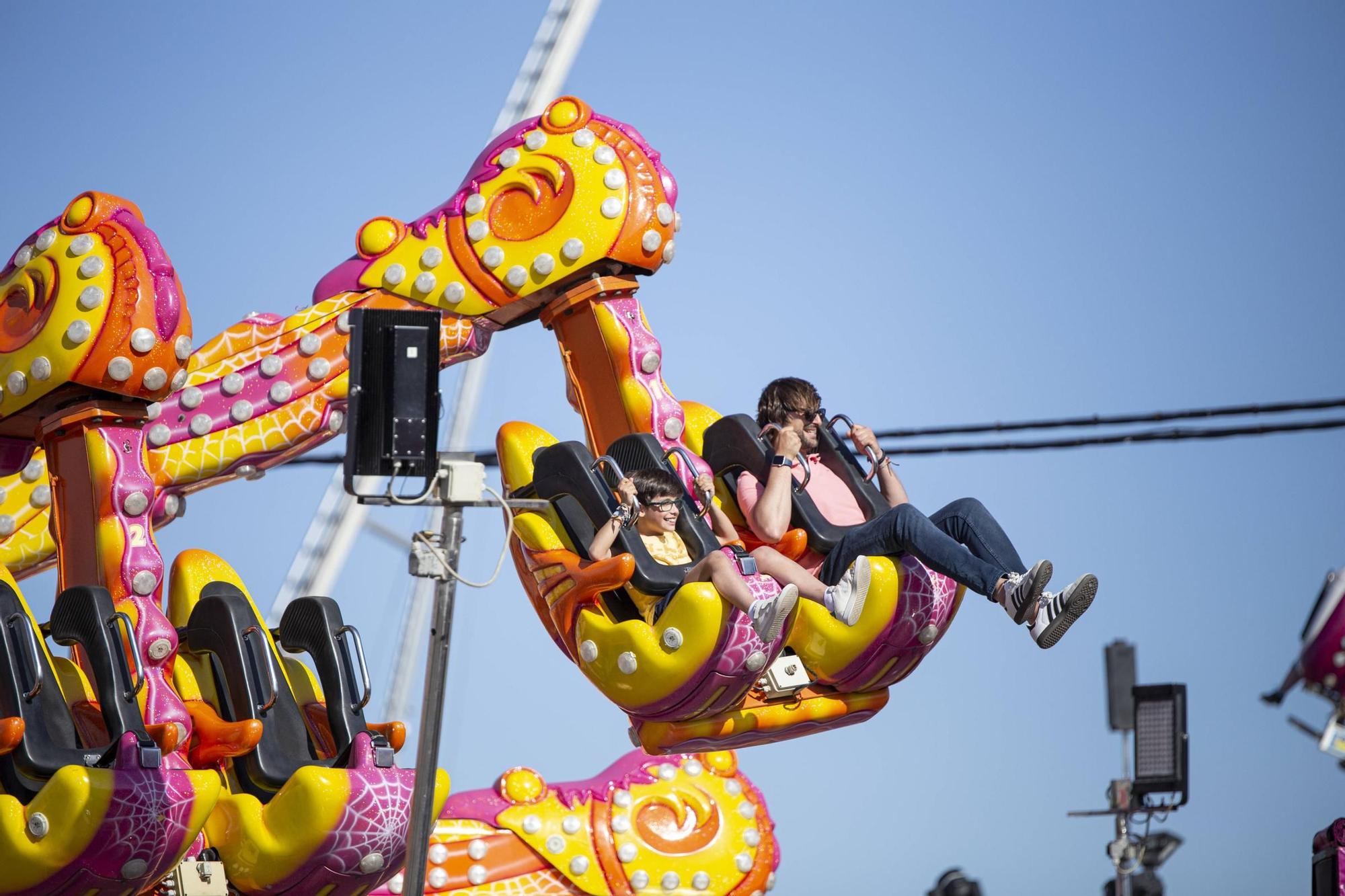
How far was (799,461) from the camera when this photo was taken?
21.6 feet

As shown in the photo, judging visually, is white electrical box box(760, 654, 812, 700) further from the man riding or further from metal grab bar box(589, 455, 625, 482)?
metal grab bar box(589, 455, 625, 482)

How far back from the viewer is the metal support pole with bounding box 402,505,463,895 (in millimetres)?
4934

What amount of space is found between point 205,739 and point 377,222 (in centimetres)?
198

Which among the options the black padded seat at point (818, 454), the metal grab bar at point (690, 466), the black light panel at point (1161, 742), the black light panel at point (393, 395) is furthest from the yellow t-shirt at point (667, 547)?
the black light panel at point (1161, 742)

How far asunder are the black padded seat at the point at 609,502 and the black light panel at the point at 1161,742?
3.50 meters

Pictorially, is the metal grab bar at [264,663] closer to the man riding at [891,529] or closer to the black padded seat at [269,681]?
the black padded seat at [269,681]

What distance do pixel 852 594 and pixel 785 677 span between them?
1.33 feet

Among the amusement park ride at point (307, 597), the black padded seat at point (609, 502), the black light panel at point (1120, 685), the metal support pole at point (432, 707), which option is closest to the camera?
the metal support pole at point (432, 707)

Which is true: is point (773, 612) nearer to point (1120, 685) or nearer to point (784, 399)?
point (784, 399)

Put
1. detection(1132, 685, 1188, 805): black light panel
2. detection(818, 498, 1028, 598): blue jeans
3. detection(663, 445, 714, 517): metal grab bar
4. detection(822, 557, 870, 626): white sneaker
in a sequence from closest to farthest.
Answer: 1. detection(818, 498, 1028, 598): blue jeans
2. detection(822, 557, 870, 626): white sneaker
3. detection(663, 445, 714, 517): metal grab bar
4. detection(1132, 685, 1188, 805): black light panel

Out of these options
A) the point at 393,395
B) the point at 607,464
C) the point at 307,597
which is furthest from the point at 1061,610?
the point at 307,597

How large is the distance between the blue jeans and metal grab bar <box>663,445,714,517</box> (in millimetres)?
443

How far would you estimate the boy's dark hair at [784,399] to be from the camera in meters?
6.70

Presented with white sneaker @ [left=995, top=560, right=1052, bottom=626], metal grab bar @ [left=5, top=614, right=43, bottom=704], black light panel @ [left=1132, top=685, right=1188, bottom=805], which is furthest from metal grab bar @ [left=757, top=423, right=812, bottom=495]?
black light panel @ [left=1132, top=685, right=1188, bottom=805]
